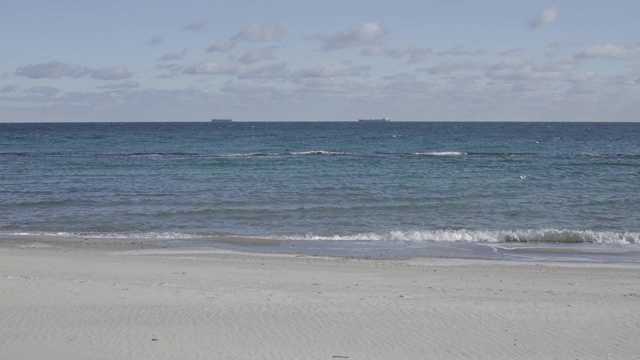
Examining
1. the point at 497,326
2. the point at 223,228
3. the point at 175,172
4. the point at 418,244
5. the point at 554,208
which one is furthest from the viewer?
the point at 175,172

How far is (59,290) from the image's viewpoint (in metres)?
9.87

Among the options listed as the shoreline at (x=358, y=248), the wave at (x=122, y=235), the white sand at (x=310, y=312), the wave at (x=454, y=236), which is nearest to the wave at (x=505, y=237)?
the wave at (x=454, y=236)

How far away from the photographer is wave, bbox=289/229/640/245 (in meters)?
17.1

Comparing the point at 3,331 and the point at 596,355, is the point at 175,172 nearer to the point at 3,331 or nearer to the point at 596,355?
the point at 3,331

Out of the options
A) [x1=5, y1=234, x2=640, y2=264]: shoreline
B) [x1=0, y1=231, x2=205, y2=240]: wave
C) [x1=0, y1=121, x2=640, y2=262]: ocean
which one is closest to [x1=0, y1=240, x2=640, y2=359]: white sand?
[x1=5, y1=234, x2=640, y2=264]: shoreline

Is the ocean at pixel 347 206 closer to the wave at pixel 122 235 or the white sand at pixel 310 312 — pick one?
the wave at pixel 122 235

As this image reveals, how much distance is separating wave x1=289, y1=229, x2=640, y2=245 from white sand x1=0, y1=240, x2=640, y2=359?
13.4ft

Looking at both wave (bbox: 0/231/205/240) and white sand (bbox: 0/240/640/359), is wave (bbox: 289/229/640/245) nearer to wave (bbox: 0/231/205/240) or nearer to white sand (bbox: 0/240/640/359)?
wave (bbox: 0/231/205/240)

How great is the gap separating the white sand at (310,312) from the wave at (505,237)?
409 centimetres

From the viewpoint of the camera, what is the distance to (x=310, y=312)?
9000 millimetres

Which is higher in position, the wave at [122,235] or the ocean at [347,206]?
the ocean at [347,206]

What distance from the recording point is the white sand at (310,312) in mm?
7598

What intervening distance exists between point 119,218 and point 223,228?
3373 mm

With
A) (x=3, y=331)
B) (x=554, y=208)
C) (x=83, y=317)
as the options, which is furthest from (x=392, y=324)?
(x=554, y=208)
